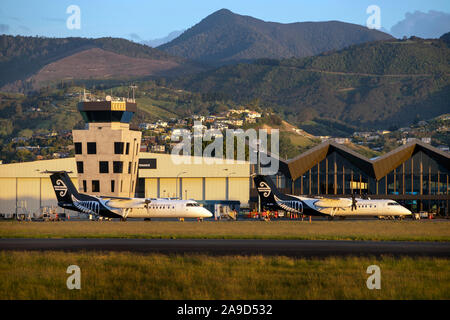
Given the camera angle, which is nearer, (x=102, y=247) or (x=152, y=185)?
(x=102, y=247)

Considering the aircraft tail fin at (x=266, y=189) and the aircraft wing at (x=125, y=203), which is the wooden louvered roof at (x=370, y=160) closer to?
the aircraft tail fin at (x=266, y=189)

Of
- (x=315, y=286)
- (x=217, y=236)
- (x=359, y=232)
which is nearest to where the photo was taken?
(x=315, y=286)

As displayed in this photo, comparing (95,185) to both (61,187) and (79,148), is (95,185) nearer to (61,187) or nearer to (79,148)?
(79,148)

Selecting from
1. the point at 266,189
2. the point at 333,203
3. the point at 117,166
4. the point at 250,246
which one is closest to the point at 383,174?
the point at 333,203

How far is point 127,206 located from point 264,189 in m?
16.9

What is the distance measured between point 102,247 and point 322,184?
66.8 metres

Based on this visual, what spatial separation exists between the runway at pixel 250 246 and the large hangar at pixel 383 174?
56091 millimetres

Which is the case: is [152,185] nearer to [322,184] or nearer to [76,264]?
[322,184]

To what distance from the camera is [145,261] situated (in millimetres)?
35812

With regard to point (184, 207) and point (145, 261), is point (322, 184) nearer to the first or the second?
point (184, 207)

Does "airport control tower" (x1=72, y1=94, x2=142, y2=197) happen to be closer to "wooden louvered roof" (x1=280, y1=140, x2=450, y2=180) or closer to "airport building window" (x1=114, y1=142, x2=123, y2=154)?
"airport building window" (x1=114, y1=142, x2=123, y2=154)

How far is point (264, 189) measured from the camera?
273ft
